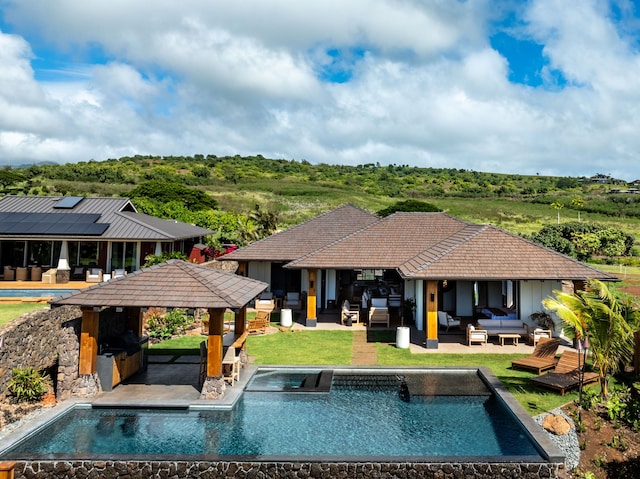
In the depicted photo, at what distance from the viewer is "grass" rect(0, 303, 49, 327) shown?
51.8 feet

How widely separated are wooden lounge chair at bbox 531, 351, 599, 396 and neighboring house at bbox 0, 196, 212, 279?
63.1ft

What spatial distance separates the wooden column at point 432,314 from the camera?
1672 cm

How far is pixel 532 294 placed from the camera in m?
18.2

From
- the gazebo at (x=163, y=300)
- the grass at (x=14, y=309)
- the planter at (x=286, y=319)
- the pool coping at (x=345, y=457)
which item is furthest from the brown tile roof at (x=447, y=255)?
the grass at (x=14, y=309)

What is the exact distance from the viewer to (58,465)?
8.29 metres

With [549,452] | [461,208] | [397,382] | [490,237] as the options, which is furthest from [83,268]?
[461,208]

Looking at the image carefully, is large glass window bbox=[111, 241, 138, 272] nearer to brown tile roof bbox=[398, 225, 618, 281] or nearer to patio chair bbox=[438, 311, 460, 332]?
brown tile roof bbox=[398, 225, 618, 281]

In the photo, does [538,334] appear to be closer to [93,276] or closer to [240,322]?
[240,322]

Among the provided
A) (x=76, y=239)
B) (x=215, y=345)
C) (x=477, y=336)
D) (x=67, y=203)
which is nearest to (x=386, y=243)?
(x=477, y=336)

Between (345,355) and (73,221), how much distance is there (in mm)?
18301

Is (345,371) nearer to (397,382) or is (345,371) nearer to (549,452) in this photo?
(397,382)

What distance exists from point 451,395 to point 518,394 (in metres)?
1.79

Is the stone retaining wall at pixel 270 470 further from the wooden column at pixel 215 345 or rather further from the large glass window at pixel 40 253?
the large glass window at pixel 40 253

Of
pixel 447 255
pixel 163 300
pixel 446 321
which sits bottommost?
pixel 446 321
